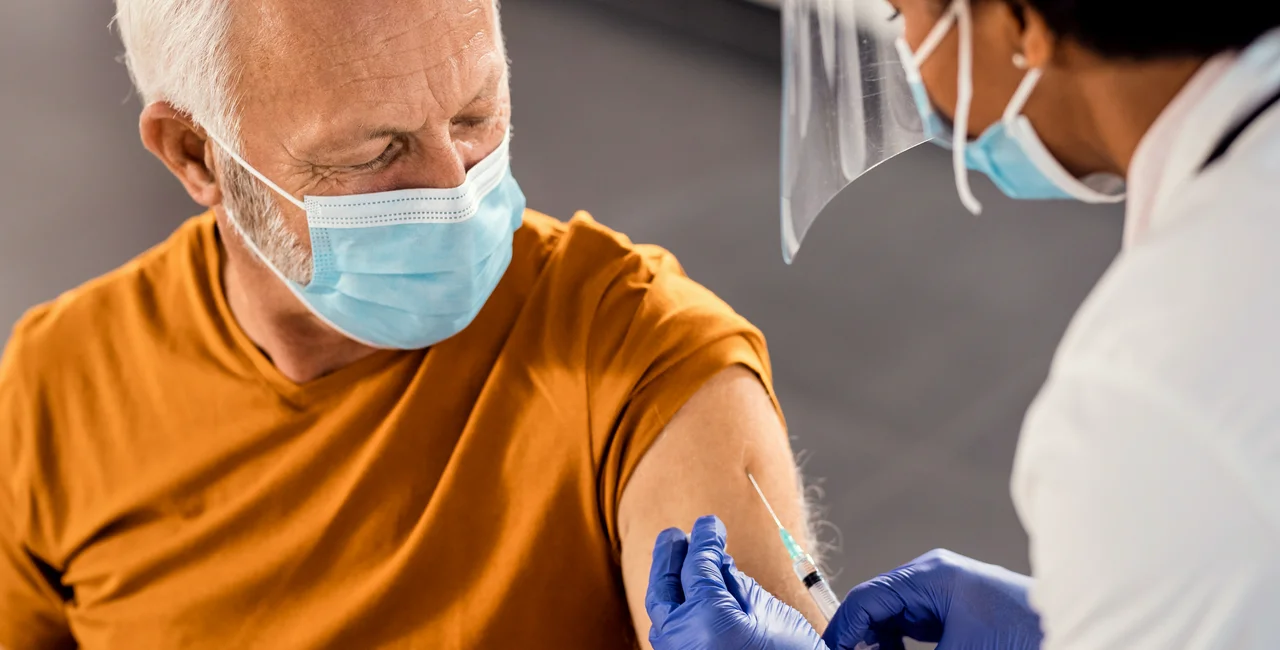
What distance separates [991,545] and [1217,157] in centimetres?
210

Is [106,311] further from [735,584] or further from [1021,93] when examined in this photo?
[1021,93]

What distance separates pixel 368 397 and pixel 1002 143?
93cm

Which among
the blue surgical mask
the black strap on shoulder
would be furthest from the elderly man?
the black strap on shoulder

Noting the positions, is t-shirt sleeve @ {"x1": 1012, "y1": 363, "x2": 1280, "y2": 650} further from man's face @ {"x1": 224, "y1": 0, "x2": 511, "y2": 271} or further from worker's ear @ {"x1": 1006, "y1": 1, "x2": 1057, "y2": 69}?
man's face @ {"x1": 224, "y1": 0, "x2": 511, "y2": 271}

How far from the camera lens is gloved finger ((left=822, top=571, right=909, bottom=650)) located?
1.38m

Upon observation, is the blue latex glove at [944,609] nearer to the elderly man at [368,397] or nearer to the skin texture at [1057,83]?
the elderly man at [368,397]

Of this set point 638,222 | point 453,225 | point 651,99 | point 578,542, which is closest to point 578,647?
point 578,542

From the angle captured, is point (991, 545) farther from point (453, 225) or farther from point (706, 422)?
point (453, 225)

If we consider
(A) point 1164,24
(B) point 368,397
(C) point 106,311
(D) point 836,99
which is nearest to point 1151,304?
(A) point 1164,24

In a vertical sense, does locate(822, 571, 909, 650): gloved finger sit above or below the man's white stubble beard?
below

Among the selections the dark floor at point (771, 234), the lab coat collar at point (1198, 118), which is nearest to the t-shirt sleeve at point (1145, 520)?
the lab coat collar at point (1198, 118)

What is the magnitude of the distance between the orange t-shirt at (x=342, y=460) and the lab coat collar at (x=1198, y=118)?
69cm

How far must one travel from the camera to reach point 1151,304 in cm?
80

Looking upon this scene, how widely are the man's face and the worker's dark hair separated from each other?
0.80 meters
